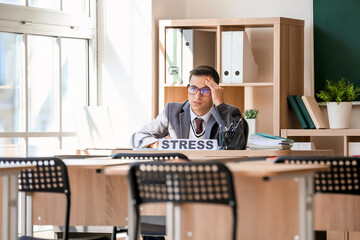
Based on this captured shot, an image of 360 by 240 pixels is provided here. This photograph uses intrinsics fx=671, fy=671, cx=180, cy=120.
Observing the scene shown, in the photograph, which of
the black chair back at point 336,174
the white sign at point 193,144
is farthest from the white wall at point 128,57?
the black chair back at point 336,174

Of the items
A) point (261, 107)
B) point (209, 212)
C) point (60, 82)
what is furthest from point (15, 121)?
point (209, 212)

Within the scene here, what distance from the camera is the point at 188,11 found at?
638 centimetres

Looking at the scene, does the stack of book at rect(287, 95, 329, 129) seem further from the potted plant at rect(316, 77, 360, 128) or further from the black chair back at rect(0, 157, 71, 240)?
the black chair back at rect(0, 157, 71, 240)

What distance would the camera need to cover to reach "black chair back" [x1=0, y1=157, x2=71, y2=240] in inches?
116

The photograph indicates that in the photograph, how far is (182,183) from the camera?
2.40 m

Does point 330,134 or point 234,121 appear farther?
point 330,134

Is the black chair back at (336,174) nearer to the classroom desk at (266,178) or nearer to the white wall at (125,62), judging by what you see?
the classroom desk at (266,178)

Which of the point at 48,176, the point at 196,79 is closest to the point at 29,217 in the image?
the point at 48,176

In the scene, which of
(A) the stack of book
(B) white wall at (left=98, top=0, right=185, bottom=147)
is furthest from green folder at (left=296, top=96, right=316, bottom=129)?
(B) white wall at (left=98, top=0, right=185, bottom=147)

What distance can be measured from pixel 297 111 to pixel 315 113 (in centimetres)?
15

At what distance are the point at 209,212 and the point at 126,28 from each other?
11.6 ft

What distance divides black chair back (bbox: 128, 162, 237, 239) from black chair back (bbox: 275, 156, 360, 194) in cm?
66

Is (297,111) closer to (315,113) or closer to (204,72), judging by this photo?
(315,113)

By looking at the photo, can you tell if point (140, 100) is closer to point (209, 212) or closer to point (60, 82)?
point (60, 82)
